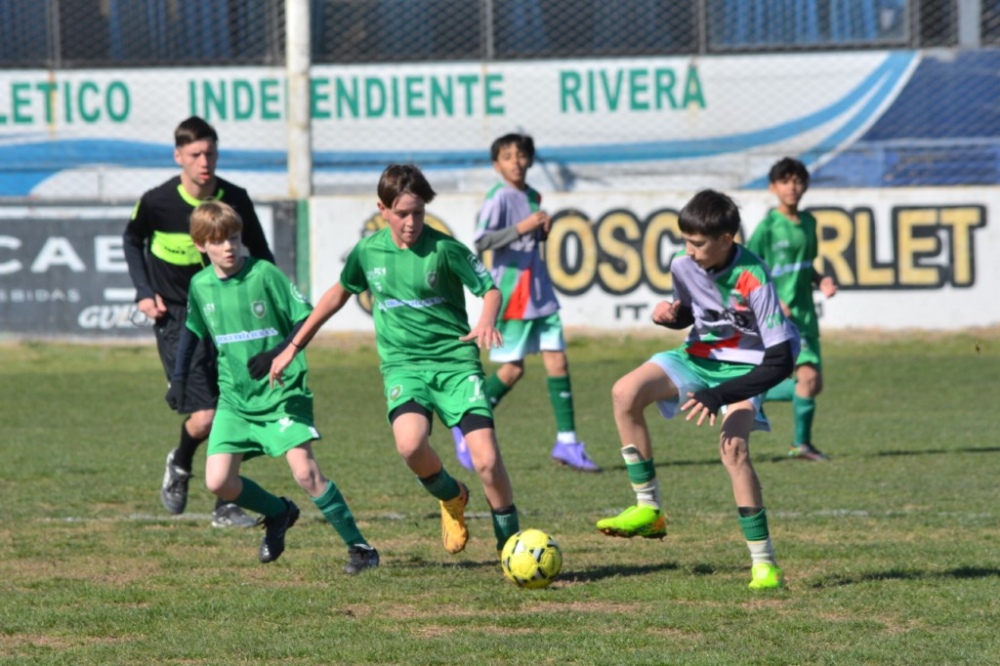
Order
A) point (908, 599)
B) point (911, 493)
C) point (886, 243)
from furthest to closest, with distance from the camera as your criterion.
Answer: point (886, 243) < point (911, 493) < point (908, 599)

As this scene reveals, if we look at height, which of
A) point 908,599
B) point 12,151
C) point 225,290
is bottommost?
point 908,599

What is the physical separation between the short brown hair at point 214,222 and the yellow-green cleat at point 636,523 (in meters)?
1.93

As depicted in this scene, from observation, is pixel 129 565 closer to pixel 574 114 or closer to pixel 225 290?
pixel 225 290

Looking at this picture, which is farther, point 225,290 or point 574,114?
point 574,114

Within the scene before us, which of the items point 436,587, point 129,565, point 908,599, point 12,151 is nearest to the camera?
point 908,599

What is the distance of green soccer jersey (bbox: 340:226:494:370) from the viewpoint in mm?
6426

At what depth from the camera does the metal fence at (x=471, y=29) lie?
60.4ft

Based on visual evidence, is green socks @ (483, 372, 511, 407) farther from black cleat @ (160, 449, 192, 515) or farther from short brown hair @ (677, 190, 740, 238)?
short brown hair @ (677, 190, 740, 238)

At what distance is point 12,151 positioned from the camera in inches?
718

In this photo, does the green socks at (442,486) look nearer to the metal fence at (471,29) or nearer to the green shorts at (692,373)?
the green shorts at (692,373)

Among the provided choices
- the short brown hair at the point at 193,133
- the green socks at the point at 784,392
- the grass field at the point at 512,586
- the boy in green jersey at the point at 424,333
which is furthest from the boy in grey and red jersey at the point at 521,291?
the boy in green jersey at the point at 424,333

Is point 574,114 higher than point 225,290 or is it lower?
higher

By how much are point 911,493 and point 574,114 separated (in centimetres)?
1057

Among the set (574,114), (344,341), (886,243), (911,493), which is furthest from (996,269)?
(911,493)
